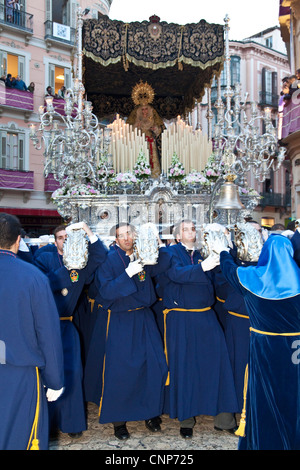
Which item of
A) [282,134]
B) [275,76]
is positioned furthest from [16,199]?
[275,76]

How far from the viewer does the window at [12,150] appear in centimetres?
1894

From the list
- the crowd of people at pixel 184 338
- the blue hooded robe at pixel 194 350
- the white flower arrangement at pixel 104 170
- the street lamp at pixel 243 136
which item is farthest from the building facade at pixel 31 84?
the blue hooded robe at pixel 194 350

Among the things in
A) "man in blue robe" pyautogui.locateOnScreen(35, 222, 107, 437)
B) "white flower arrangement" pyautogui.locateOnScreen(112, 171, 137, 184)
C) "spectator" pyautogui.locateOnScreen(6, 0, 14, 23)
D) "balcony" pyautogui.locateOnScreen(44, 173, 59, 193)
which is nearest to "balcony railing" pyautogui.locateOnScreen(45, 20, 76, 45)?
"spectator" pyautogui.locateOnScreen(6, 0, 14, 23)

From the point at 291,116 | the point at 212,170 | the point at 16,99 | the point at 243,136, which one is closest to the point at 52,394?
the point at 212,170

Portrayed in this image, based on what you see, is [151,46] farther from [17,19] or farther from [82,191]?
[17,19]

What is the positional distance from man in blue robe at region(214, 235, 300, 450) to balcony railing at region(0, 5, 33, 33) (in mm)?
18786

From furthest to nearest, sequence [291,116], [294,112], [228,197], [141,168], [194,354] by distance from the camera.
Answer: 1. [291,116]
2. [294,112]
3. [141,168]
4. [228,197]
5. [194,354]

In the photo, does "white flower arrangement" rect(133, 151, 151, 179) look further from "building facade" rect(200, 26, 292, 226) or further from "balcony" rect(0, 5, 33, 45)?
"building facade" rect(200, 26, 292, 226)

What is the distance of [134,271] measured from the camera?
4.07 metres

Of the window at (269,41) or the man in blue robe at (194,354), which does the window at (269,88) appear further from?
the man in blue robe at (194,354)

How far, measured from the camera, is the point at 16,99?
18625 millimetres

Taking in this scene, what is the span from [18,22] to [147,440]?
19.5 meters
